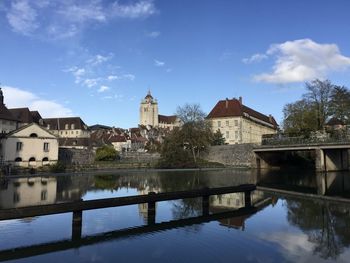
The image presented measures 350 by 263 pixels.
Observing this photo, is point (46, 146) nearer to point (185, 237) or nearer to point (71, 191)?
point (71, 191)

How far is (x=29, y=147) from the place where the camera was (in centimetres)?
5991

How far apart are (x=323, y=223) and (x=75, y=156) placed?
196 feet

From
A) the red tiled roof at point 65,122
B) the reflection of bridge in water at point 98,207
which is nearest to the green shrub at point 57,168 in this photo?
the reflection of bridge in water at point 98,207

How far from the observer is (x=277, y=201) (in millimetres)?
23766

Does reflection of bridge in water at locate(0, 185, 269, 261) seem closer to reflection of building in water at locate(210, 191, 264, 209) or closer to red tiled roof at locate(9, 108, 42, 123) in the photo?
reflection of building in water at locate(210, 191, 264, 209)

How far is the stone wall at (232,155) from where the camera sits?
71312 mm

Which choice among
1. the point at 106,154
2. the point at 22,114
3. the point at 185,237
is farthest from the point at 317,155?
the point at 22,114

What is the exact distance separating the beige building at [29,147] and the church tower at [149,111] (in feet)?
410

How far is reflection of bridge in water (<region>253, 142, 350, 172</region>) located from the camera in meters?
51.7

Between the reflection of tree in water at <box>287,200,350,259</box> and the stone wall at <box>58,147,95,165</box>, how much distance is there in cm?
5176

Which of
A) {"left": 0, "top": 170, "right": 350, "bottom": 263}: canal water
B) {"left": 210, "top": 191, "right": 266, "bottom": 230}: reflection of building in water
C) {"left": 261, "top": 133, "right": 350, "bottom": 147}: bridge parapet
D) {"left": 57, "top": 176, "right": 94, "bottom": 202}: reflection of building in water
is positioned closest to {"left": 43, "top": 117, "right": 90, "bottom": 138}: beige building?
{"left": 261, "top": 133, "right": 350, "bottom": 147}: bridge parapet

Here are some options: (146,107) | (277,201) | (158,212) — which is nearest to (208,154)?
(277,201)

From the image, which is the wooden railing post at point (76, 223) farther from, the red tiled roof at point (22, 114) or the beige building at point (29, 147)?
the red tiled roof at point (22, 114)

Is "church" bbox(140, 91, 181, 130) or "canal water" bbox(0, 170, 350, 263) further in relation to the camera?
"church" bbox(140, 91, 181, 130)
